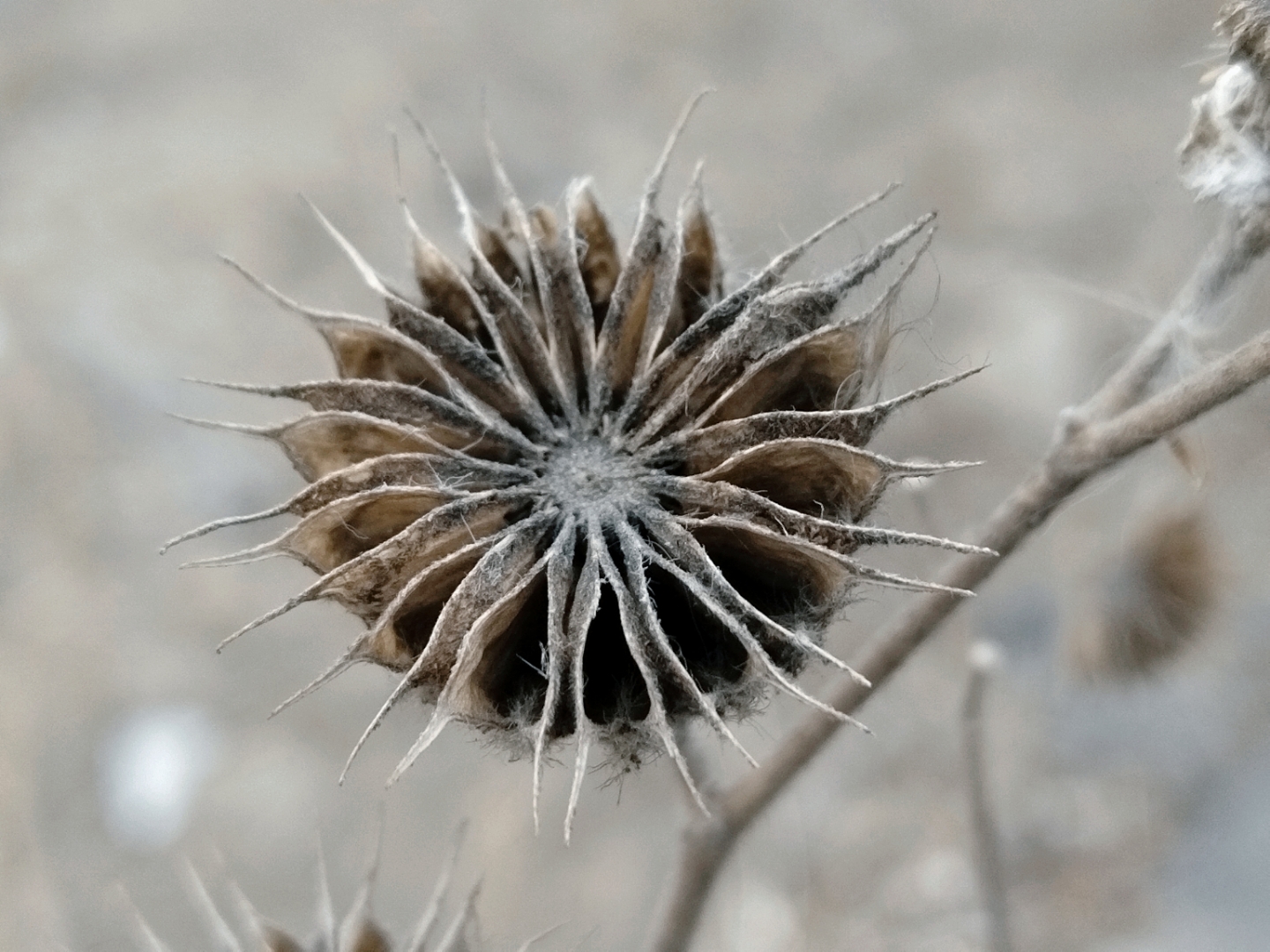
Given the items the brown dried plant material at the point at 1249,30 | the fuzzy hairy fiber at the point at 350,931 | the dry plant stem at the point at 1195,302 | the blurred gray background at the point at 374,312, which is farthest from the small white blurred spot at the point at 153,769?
the brown dried plant material at the point at 1249,30

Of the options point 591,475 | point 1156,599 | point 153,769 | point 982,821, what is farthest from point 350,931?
point 153,769

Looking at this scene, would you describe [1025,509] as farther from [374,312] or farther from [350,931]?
[374,312]

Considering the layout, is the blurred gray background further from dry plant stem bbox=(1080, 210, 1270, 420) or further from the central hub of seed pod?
the central hub of seed pod

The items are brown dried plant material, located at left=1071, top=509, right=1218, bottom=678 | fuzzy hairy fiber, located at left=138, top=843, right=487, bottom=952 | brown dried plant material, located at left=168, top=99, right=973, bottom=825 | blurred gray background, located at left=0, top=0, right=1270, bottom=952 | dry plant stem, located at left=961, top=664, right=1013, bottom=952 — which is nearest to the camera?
brown dried plant material, located at left=168, top=99, right=973, bottom=825

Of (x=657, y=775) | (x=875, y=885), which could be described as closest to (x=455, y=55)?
(x=657, y=775)

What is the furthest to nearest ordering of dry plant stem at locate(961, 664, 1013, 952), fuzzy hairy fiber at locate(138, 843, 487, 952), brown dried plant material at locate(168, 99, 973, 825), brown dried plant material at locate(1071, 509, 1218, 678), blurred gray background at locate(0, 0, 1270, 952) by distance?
blurred gray background at locate(0, 0, 1270, 952)
brown dried plant material at locate(1071, 509, 1218, 678)
dry plant stem at locate(961, 664, 1013, 952)
fuzzy hairy fiber at locate(138, 843, 487, 952)
brown dried plant material at locate(168, 99, 973, 825)

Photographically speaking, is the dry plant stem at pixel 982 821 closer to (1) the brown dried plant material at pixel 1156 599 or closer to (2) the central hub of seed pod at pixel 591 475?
(1) the brown dried plant material at pixel 1156 599

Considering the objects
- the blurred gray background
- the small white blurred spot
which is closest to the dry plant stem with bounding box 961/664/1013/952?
the blurred gray background
